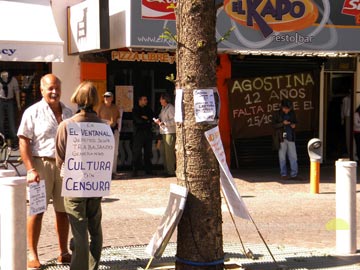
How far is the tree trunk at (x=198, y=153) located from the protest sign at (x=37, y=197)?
1.57 m

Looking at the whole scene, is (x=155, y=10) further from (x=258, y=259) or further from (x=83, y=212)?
(x=83, y=212)

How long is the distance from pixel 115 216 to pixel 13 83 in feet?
18.9

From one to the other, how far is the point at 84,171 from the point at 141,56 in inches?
364

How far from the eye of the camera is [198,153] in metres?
5.97

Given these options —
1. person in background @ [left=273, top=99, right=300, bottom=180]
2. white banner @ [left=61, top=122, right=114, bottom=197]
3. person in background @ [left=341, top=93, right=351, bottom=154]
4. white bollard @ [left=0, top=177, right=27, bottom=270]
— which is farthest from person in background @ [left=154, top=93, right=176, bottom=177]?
white bollard @ [left=0, top=177, right=27, bottom=270]

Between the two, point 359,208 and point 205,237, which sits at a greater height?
point 205,237

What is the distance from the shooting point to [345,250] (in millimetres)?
7789

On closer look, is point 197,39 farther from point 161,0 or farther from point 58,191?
point 161,0

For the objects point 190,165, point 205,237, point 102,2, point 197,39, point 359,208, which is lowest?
point 359,208

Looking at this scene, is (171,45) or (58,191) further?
(171,45)

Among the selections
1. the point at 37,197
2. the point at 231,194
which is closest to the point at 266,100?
the point at 231,194

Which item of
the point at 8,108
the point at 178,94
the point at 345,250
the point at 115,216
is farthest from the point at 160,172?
the point at 178,94

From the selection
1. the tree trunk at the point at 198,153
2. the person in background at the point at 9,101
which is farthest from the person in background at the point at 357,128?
the tree trunk at the point at 198,153

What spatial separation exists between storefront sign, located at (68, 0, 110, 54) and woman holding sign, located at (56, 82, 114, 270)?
693 centimetres
